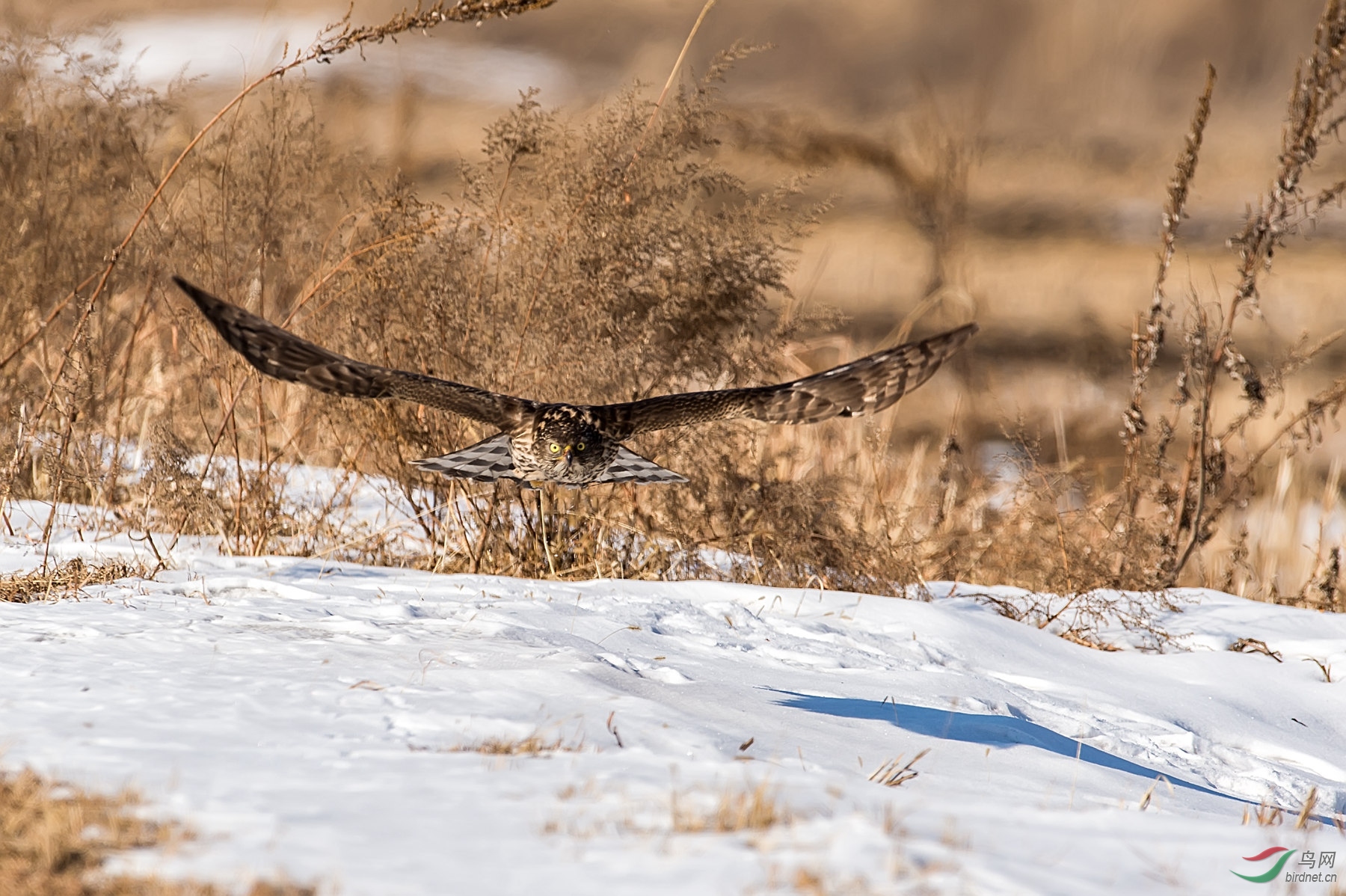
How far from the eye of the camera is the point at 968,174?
21.1 feet

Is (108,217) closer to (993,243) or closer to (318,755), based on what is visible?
(318,755)

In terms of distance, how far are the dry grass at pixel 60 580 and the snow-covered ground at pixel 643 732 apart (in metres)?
0.07

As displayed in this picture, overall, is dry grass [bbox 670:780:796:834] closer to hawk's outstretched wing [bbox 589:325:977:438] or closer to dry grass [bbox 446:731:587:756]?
dry grass [bbox 446:731:587:756]

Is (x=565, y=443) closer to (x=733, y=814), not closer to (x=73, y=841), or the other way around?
(x=733, y=814)

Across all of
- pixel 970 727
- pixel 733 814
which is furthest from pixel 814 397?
pixel 733 814

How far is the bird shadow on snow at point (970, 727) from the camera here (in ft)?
10.2

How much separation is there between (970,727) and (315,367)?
2.08 metres

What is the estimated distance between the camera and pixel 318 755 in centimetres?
222

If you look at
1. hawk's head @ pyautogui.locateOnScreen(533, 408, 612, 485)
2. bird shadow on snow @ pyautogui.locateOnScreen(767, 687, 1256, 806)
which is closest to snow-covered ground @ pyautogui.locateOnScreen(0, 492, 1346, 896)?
bird shadow on snow @ pyautogui.locateOnScreen(767, 687, 1256, 806)

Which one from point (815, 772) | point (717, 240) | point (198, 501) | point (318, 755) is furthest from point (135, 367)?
point (815, 772)

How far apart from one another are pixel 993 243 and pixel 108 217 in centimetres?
493

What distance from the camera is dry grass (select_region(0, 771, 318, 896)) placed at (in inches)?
62.5

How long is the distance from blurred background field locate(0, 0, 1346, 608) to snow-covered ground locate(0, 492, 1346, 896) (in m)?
1.96

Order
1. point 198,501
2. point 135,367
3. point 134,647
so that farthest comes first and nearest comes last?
point 135,367
point 198,501
point 134,647
